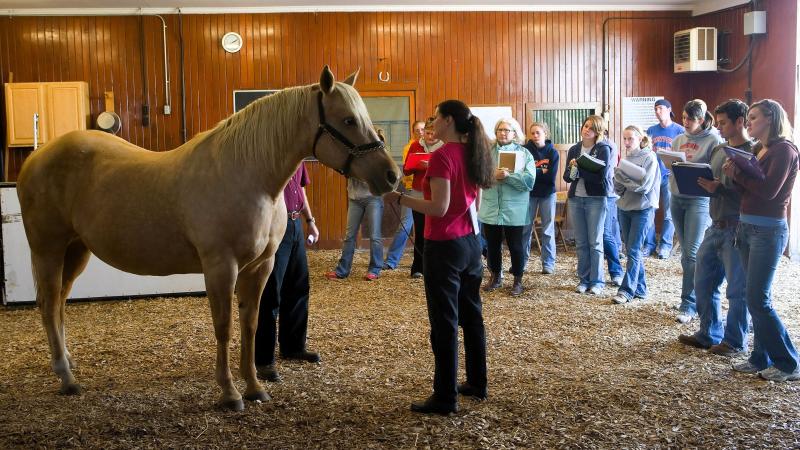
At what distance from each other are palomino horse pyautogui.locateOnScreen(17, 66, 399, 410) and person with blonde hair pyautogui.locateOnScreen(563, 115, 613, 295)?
135 inches

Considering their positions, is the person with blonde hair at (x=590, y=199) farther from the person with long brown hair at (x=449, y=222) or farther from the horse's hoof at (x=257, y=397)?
the horse's hoof at (x=257, y=397)

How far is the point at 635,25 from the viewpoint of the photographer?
33.3ft

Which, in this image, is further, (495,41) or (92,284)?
(495,41)

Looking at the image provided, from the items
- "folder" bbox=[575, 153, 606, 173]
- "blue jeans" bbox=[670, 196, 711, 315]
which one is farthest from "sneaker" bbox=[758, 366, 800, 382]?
"folder" bbox=[575, 153, 606, 173]

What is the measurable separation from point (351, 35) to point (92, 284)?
5141 millimetres

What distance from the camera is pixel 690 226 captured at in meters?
5.20

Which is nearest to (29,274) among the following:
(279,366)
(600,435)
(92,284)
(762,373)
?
(92,284)

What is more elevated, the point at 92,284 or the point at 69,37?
the point at 69,37

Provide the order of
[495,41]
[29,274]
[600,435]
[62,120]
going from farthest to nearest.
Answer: [495,41] → [62,120] → [29,274] → [600,435]

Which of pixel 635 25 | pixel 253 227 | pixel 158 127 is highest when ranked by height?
pixel 635 25

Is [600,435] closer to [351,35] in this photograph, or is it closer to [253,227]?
[253,227]

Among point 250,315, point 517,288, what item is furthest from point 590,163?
point 250,315

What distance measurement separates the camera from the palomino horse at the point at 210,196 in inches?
124

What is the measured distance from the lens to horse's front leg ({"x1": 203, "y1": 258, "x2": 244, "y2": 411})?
320cm
